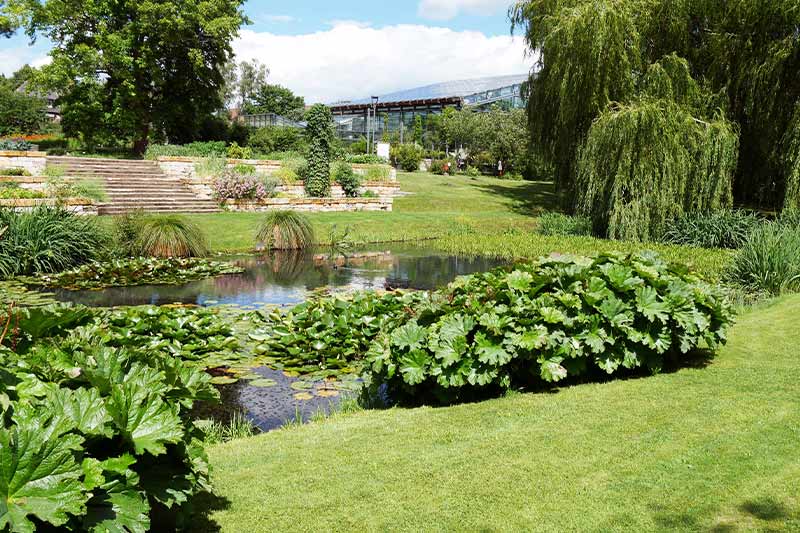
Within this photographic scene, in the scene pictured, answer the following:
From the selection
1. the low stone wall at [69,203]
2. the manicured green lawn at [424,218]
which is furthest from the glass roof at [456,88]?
the low stone wall at [69,203]

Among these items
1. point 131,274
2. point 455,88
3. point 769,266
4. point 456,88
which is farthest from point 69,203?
point 455,88

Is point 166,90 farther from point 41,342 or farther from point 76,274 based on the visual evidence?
point 41,342

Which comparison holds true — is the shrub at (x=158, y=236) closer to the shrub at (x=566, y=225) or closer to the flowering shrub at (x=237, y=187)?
the flowering shrub at (x=237, y=187)

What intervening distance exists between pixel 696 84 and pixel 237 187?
13.7 m

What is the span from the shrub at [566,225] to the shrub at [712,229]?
207 cm

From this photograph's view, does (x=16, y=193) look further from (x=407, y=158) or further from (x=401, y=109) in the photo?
(x=401, y=109)

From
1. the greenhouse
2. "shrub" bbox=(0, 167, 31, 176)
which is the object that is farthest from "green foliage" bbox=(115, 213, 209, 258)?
the greenhouse

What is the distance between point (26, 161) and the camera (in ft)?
59.9

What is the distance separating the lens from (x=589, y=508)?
300 cm

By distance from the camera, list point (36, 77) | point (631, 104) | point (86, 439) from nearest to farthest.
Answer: point (86, 439) → point (631, 104) → point (36, 77)

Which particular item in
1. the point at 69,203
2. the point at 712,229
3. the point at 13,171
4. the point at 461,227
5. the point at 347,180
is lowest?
the point at 461,227

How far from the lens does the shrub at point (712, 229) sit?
1489cm

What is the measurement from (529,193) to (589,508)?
27187 mm

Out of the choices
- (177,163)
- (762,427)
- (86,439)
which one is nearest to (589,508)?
(762,427)
